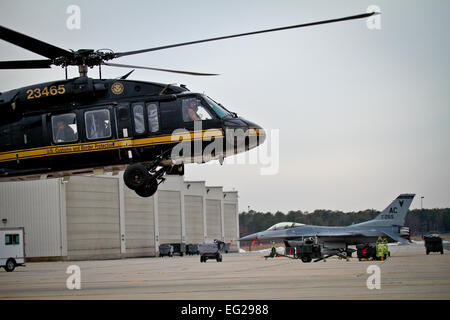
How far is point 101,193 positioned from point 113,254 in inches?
289

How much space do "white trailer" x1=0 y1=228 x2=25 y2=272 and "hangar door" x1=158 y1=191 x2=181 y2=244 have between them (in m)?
39.2

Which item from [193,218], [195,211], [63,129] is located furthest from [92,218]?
[63,129]

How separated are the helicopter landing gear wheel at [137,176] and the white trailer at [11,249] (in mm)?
21200

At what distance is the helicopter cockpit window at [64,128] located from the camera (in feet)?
61.6

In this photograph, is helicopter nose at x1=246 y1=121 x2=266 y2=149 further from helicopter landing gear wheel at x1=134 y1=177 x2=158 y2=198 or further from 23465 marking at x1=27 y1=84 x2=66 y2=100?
23465 marking at x1=27 y1=84 x2=66 y2=100

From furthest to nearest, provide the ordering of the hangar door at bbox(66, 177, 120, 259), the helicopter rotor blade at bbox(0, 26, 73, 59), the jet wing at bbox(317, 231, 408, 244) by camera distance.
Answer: the hangar door at bbox(66, 177, 120, 259) < the jet wing at bbox(317, 231, 408, 244) < the helicopter rotor blade at bbox(0, 26, 73, 59)

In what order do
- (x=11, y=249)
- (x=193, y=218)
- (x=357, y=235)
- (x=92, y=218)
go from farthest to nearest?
(x=193, y=218), (x=92, y=218), (x=357, y=235), (x=11, y=249)

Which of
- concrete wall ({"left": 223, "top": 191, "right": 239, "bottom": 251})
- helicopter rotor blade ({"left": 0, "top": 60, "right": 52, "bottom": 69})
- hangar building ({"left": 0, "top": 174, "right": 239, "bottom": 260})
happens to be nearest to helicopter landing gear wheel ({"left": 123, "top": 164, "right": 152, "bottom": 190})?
helicopter rotor blade ({"left": 0, "top": 60, "right": 52, "bottom": 69})

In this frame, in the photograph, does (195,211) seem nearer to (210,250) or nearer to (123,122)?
(210,250)

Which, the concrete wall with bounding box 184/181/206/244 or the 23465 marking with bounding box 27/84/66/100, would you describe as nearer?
the 23465 marking with bounding box 27/84/66/100

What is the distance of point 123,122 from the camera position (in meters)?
18.6

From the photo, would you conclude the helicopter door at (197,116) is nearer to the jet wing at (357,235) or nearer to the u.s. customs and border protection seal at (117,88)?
the u.s. customs and border protection seal at (117,88)

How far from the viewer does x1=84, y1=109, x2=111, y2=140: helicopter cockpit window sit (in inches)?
733

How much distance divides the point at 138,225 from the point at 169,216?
7.67 m
